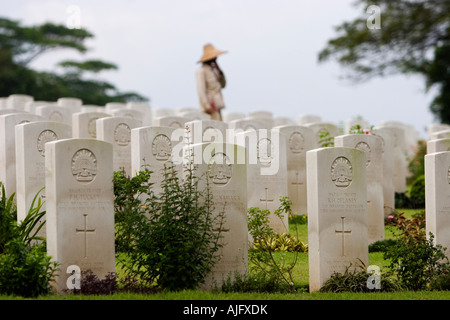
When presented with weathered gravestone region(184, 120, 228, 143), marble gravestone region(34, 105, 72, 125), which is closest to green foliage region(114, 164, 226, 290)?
weathered gravestone region(184, 120, 228, 143)

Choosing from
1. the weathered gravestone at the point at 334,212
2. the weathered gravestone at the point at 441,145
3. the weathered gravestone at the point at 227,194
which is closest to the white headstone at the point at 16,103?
the weathered gravestone at the point at 441,145

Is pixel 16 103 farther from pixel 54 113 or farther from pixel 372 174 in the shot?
pixel 372 174

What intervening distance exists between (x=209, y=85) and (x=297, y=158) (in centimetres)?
430

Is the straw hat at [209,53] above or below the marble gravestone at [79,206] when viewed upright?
above

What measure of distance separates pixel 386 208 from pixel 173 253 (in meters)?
6.75

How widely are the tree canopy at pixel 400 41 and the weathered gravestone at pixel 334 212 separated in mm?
22977

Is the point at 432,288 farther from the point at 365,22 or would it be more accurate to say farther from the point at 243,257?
the point at 365,22

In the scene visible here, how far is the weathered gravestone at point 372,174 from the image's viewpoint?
12708mm

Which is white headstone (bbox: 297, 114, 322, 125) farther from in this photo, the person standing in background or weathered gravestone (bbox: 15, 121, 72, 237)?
weathered gravestone (bbox: 15, 121, 72, 237)

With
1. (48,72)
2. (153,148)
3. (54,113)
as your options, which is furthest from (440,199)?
(48,72)

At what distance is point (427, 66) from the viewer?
3325cm

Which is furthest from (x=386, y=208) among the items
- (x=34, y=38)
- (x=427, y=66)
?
(x=34, y=38)

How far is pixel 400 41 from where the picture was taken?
33781 mm

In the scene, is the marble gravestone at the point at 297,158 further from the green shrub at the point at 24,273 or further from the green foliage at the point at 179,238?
the green shrub at the point at 24,273
